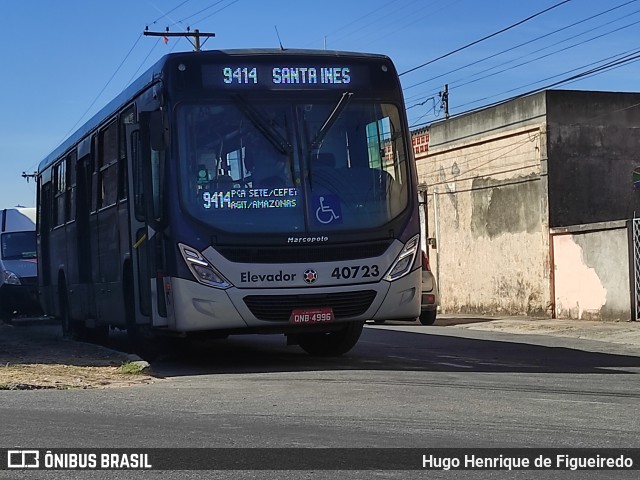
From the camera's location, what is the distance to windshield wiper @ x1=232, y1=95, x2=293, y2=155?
1242 centimetres

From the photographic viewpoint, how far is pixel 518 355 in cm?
1527

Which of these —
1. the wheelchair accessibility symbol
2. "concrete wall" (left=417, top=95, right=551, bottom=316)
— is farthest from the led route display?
"concrete wall" (left=417, top=95, right=551, bottom=316)

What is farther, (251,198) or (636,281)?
(636,281)

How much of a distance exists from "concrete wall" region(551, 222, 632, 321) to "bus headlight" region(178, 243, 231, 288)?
12718mm

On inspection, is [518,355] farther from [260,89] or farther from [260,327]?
[260,89]

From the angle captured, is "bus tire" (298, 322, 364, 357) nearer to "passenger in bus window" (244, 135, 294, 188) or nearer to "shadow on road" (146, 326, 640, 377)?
"shadow on road" (146, 326, 640, 377)

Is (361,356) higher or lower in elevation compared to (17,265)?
lower

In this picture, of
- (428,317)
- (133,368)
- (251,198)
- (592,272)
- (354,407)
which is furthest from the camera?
(428,317)

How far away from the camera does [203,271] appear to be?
12070mm

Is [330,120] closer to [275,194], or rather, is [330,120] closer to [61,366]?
[275,194]

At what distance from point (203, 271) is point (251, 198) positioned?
0.99 metres

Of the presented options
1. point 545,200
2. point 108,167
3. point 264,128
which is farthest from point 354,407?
point 545,200

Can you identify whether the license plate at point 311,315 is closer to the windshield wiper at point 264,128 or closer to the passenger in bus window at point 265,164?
the passenger in bus window at point 265,164

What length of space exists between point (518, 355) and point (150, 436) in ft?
27.9
